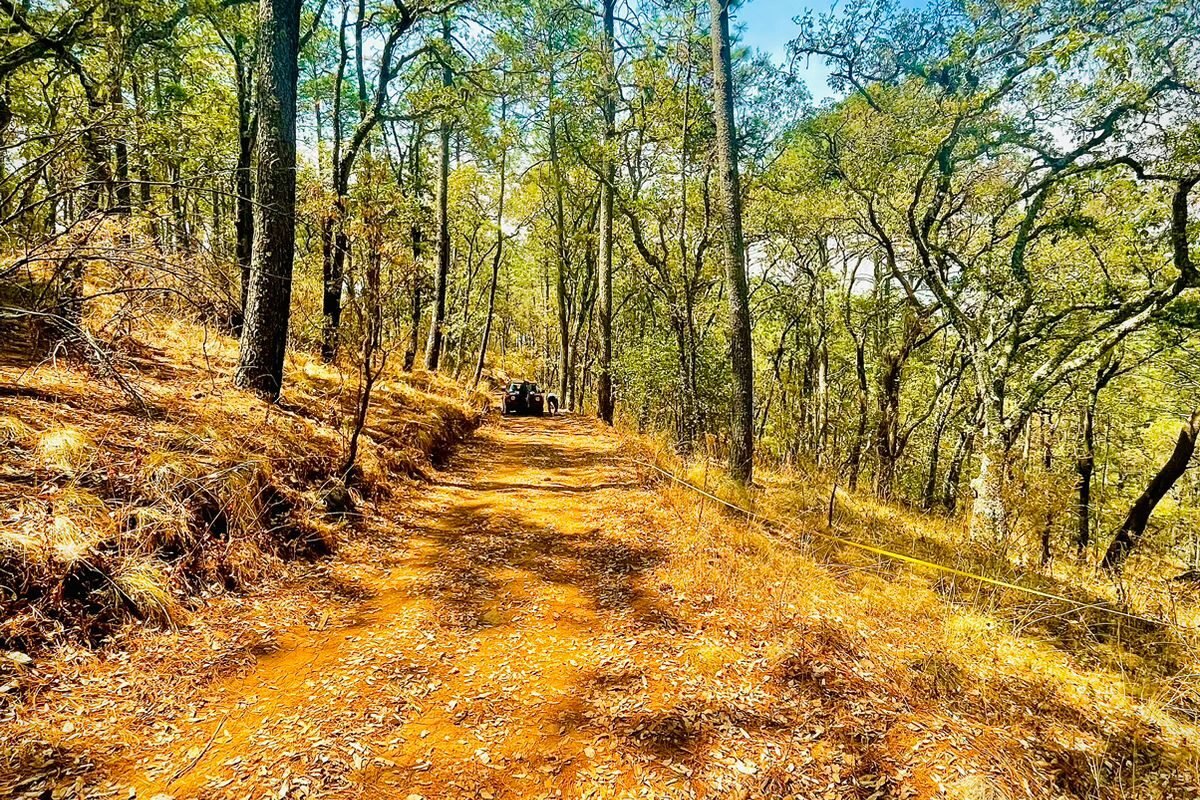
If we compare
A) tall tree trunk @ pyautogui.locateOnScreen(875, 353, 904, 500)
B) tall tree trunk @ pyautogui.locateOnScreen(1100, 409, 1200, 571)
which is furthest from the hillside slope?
tall tree trunk @ pyautogui.locateOnScreen(875, 353, 904, 500)

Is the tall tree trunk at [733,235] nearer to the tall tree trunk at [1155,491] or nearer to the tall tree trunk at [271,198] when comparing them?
the tall tree trunk at [1155,491]

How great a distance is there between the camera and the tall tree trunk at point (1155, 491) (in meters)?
8.05

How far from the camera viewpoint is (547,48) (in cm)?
1459

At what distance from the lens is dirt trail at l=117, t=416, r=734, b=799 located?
255 cm

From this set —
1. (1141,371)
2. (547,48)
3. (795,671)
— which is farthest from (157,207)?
(1141,371)

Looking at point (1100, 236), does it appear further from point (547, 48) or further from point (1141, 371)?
point (547, 48)

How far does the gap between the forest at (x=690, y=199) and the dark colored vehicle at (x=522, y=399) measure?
135 centimetres

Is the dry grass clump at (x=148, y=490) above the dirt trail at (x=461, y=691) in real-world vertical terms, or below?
above

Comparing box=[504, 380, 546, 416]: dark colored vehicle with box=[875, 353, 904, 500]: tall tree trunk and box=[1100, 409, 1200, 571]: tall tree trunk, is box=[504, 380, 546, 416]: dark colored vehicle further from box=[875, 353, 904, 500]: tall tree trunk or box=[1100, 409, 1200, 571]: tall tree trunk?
box=[1100, 409, 1200, 571]: tall tree trunk

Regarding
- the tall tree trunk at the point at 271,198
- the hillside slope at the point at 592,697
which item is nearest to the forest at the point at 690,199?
the tall tree trunk at the point at 271,198

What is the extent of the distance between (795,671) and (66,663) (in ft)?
14.3

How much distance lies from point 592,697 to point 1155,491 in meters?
11.5

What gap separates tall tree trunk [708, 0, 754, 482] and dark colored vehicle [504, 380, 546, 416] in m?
10.5

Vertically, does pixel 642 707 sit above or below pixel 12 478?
below
